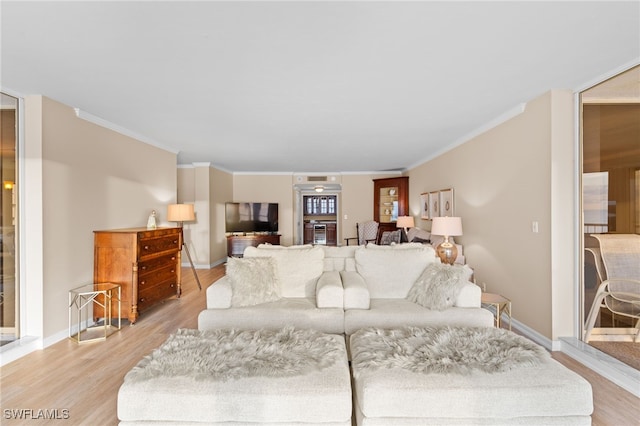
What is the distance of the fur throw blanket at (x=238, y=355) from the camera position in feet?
5.32

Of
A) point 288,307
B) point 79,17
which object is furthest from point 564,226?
point 79,17

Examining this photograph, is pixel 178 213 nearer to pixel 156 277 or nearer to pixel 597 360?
pixel 156 277

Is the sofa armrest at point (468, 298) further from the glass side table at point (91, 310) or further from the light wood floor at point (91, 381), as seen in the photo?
the glass side table at point (91, 310)

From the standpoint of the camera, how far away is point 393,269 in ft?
10.1

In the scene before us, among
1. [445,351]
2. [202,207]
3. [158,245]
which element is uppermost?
[202,207]

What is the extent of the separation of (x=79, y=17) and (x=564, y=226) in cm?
419

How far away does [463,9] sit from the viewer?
66.4 inches

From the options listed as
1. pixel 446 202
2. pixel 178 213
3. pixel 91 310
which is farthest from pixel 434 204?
pixel 91 310

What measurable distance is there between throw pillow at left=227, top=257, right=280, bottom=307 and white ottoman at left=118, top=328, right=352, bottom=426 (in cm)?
101

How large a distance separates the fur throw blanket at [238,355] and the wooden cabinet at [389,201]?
19.2ft

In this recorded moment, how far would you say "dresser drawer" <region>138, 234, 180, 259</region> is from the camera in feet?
12.0

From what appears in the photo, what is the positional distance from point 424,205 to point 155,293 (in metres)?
5.21

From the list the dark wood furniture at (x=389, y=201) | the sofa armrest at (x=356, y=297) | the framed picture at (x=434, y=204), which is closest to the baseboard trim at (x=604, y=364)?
the sofa armrest at (x=356, y=297)

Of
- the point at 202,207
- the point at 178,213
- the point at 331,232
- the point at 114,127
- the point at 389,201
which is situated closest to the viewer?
the point at 114,127
